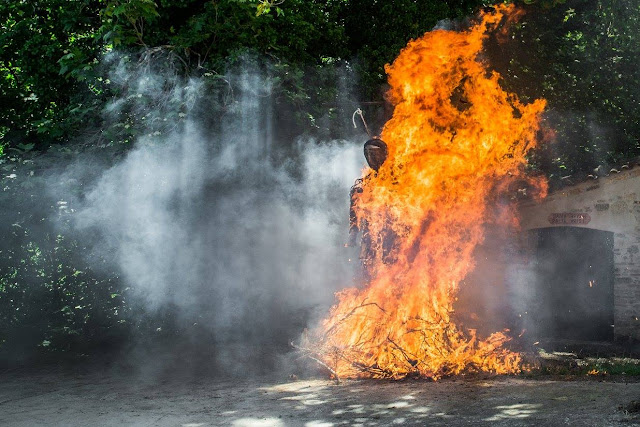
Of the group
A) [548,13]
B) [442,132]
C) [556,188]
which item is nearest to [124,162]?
[442,132]

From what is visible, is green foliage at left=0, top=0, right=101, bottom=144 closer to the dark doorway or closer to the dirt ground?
the dirt ground

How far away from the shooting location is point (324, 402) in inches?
327

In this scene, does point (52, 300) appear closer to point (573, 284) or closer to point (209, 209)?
point (209, 209)

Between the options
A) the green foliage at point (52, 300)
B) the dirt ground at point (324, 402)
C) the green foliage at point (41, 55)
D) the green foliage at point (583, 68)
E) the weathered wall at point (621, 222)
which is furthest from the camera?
the green foliage at point (583, 68)

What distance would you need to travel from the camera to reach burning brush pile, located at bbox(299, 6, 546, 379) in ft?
32.6

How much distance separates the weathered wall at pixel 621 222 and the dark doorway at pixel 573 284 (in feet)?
1.58

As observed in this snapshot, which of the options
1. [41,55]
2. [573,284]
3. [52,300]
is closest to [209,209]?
[52,300]

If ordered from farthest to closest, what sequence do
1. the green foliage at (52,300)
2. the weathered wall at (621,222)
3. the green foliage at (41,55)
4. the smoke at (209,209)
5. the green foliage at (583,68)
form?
the green foliage at (583,68), the green foliage at (41,55), the weathered wall at (621,222), the smoke at (209,209), the green foliage at (52,300)

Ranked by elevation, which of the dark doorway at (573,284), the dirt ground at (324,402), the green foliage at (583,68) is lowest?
the dirt ground at (324,402)

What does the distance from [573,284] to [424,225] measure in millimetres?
6073

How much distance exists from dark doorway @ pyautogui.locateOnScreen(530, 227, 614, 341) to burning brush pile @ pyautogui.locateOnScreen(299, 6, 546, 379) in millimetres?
3218

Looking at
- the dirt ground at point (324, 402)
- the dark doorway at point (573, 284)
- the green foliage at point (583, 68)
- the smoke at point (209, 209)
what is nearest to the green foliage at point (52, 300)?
the smoke at point (209, 209)

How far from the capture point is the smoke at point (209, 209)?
13.1 metres

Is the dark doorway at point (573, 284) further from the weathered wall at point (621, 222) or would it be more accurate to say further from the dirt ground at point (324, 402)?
the dirt ground at point (324, 402)
